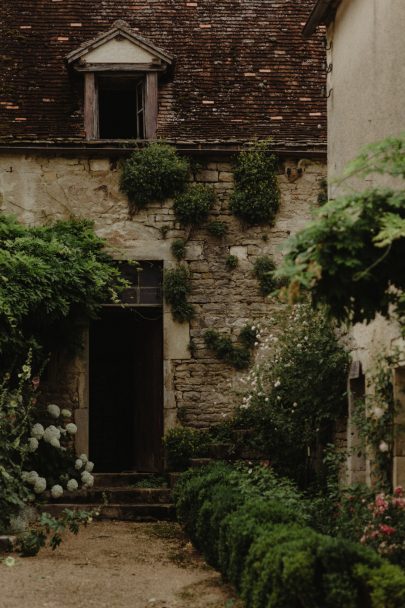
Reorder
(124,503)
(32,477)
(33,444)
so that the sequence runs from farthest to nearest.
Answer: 1. (124,503)
2. (32,477)
3. (33,444)

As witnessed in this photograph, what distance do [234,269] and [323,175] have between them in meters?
1.71

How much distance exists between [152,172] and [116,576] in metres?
6.38

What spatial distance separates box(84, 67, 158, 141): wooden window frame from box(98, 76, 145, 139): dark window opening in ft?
0.65

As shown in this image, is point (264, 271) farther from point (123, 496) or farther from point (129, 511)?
point (129, 511)

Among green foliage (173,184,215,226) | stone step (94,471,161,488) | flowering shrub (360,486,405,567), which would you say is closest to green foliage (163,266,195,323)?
green foliage (173,184,215,226)

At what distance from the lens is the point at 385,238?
6316 mm

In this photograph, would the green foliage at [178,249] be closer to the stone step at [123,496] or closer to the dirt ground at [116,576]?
the stone step at [123,496]

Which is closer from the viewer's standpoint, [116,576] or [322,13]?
[116,576]

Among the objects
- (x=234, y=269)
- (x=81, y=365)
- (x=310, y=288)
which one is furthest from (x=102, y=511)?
(x=310, y=288)

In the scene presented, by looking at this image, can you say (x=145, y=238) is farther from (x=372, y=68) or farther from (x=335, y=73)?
(x=372, y=68)

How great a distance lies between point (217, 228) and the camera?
13.9 m

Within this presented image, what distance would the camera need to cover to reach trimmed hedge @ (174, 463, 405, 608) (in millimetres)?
5973

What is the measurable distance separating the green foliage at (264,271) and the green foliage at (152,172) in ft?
4.80

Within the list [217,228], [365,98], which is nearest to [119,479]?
[217,228]
